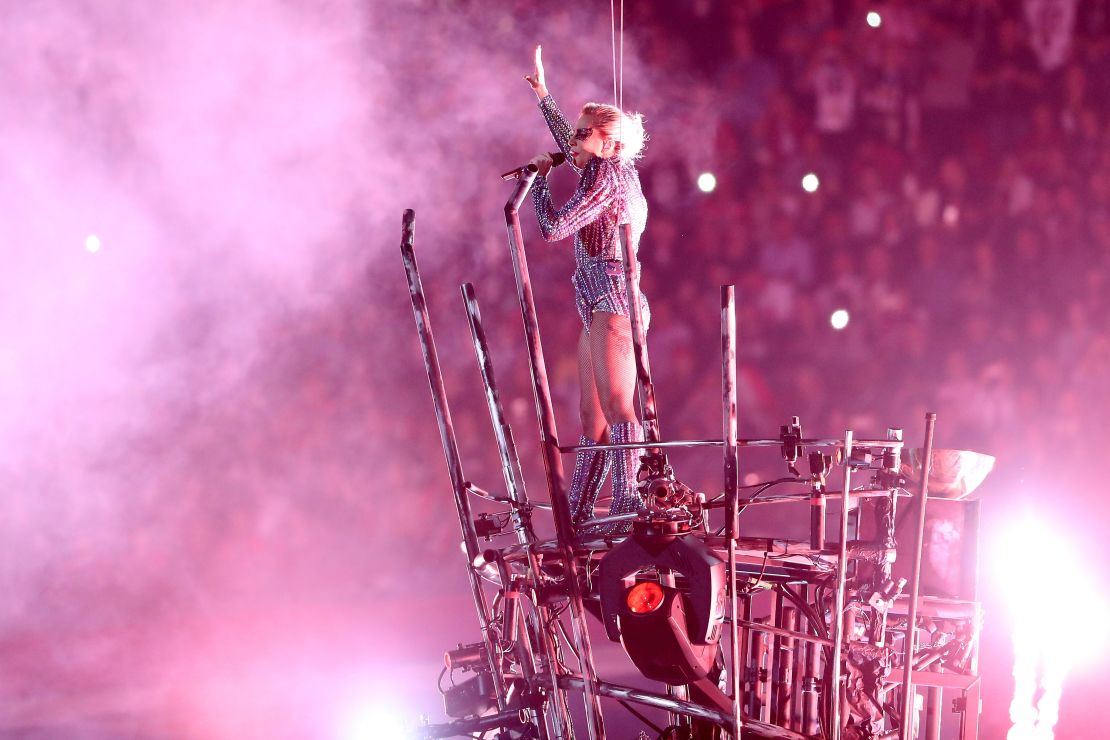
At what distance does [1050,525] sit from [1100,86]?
4394mm

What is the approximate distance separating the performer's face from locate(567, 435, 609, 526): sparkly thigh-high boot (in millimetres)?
1122

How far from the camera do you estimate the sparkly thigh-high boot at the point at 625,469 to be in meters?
3.89

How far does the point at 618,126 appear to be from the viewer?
381 centimetres

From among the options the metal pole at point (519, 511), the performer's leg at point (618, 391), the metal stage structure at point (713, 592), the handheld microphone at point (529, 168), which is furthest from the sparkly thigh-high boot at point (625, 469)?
the handheld microphone at point (529, 168)

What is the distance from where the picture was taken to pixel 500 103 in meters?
9.39

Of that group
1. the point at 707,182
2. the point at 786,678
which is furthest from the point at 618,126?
the point at 707,182

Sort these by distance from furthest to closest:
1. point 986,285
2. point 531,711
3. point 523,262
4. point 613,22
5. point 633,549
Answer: point 986,285 → point 613,22 → point 531,711 → point 523,262 → point 633,549

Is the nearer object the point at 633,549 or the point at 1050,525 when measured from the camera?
the point at 633,549

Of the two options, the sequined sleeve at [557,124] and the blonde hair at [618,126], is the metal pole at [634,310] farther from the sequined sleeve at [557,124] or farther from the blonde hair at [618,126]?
the sequined sleeve at [557,124]

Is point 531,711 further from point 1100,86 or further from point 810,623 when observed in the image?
point 1100,86

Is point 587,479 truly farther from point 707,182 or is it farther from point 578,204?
point 707,182

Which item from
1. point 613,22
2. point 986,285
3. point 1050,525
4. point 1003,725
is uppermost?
point 613,22

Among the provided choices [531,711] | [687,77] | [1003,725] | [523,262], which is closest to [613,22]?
[687,77]

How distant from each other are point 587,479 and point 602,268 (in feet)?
2.85
